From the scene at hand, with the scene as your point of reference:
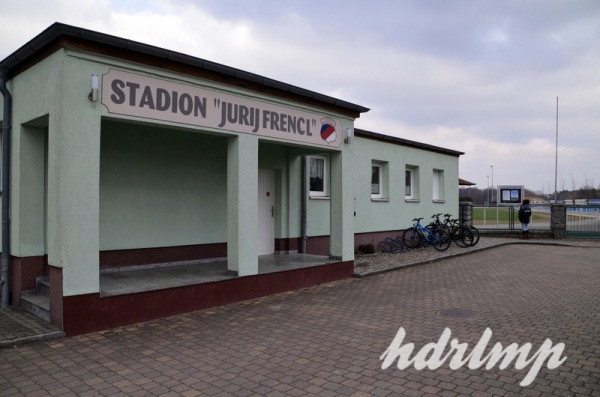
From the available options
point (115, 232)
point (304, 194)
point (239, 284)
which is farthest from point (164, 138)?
point (304, 194)

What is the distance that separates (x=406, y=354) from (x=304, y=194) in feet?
22.0

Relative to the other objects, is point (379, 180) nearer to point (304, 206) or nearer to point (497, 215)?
point (304, 206)

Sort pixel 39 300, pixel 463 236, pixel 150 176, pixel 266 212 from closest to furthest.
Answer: pixel 39 300
pixel 150 176
pixel 266 212
pixel 463 236

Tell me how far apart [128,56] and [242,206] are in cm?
285

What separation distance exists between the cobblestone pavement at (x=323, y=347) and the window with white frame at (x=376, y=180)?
233 inches

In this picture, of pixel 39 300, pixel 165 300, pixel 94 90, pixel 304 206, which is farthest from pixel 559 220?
pixel 39 300

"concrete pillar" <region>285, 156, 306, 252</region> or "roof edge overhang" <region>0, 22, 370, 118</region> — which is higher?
"roof edge overhang" <region>0, 22, 370, 118</region>

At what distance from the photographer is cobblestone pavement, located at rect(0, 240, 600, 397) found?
13.9 feet

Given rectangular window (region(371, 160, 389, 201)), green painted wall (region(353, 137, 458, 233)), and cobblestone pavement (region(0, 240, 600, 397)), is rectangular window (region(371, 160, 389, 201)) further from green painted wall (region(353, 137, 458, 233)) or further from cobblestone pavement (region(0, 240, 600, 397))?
cobblestone pavement (region(0, 240, 600, 397))

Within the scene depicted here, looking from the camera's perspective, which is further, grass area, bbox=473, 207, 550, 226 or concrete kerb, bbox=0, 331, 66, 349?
grass area, bbox=473, 207, 550, 226

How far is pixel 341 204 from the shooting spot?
9734 mm

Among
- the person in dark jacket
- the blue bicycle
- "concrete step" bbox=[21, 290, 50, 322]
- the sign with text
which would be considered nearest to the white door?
the sign with text

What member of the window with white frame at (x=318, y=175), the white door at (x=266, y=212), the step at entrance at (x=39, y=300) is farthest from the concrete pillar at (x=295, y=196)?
the step at entrance at (x=39, y=300)

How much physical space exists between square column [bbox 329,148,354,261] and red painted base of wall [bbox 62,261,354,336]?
1017 mm
